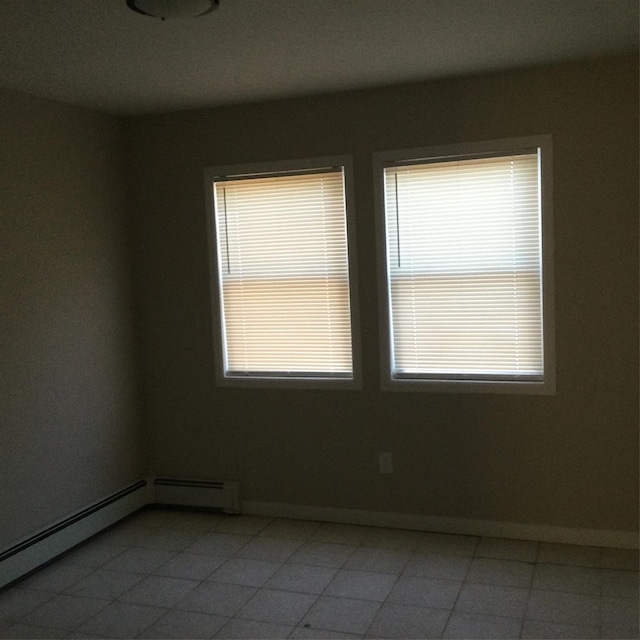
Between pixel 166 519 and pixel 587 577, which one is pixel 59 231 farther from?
pixel 587 577

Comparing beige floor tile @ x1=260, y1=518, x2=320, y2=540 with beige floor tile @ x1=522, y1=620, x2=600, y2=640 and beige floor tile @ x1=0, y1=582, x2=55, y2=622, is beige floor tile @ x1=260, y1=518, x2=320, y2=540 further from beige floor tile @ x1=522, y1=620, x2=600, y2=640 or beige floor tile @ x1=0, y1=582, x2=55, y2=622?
beige floor tile @ x1=522, y1=620, x2=600, y2=640

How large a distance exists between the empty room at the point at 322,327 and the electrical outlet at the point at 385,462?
1 centimetres

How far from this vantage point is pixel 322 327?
423 cm

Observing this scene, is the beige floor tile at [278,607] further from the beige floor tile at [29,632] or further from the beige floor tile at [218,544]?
the beige floor tile at [29,632]

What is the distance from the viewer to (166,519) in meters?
4.45

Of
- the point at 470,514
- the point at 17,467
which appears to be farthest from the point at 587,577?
the point at 17,467

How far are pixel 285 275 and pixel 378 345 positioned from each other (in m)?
0.71

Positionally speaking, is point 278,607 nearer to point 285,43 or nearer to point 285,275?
point 285,275

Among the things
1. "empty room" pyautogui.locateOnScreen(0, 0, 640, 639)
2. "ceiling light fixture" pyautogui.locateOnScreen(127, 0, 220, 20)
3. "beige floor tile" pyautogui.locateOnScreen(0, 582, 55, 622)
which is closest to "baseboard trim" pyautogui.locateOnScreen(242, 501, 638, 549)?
"empty room" pyautogui.locateOnScreen(0, 0, 640, 639)

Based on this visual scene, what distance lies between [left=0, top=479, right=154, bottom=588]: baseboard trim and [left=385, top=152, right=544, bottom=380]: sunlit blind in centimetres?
A: 186

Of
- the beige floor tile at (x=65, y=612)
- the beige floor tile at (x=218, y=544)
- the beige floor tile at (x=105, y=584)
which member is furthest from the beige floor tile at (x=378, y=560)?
the beige floor tile at (x=65, y=612)

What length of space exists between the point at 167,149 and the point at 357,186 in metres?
1.27

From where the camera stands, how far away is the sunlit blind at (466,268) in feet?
12.4

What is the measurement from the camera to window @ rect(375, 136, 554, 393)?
3.76m
